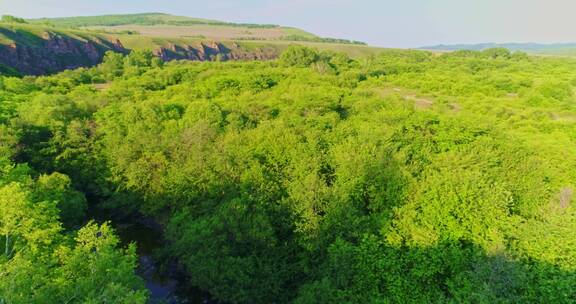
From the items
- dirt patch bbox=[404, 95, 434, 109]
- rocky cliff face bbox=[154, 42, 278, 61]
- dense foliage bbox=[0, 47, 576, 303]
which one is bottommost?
dense foliage bbox=[0, 47, 576, 303]

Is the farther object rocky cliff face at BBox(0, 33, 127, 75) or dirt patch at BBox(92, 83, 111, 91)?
rocky cliff face at BBox(0, 33, 127, 75)

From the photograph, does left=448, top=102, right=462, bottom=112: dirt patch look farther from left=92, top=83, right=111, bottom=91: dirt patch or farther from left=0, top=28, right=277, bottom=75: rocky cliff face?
left=0, top=28, right=277, bottom=75: rocky cliff face

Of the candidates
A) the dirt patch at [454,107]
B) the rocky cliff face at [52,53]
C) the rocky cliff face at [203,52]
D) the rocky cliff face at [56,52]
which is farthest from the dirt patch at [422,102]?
the rocky cliff face at [52,53]

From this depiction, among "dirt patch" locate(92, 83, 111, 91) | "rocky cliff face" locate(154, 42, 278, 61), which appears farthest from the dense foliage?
"rocky cliff face" locate(154, 42, 278, 61)

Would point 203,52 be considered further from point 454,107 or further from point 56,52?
point 454,107

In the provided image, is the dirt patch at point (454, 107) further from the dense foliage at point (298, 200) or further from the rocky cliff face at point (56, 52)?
the rocky cliff face at point (56, 52)

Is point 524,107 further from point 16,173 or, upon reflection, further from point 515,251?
point 16,173

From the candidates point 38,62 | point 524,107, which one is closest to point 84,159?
point 524,107
